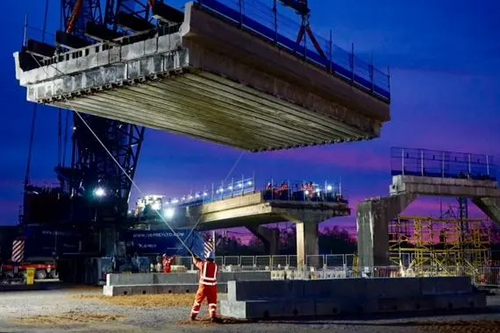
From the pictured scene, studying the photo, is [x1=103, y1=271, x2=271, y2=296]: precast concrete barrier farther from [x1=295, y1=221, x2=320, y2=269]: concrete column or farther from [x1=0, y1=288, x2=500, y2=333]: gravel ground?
[x1=295, y1=221, x2=320, y2=269]: concrete column

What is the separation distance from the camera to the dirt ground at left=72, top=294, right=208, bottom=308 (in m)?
21.4

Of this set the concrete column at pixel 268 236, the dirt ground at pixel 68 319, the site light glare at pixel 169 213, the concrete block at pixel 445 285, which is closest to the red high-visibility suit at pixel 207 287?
the dirt ground at pixel 68 319

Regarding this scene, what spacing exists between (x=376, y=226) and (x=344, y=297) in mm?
11822

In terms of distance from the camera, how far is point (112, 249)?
130ft

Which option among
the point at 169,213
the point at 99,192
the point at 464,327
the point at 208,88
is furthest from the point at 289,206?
the point at 464,327

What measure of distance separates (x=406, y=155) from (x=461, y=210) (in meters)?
11.1

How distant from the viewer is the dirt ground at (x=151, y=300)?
70.2 feet

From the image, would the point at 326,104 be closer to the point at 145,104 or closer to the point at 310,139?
the point at 310,139

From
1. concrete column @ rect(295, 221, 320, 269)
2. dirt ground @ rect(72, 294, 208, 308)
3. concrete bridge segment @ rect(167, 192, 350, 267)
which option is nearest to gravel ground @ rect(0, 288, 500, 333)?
dirt ground @ rect(72, 294, 208, 308)

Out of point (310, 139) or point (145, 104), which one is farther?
point (310, 139)

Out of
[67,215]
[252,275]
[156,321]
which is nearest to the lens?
[156,321]

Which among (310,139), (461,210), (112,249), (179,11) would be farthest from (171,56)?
(461,210)

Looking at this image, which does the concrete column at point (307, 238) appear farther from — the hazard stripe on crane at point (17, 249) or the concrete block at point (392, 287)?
the concrete block at point (392, 287)

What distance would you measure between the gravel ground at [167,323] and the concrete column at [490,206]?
46.3ft
